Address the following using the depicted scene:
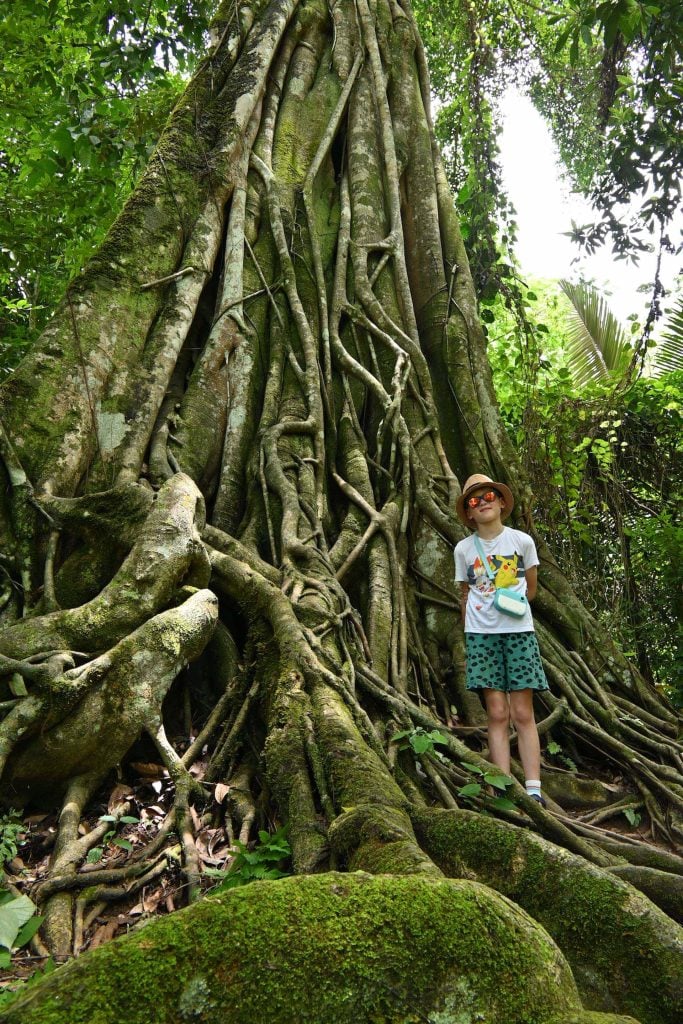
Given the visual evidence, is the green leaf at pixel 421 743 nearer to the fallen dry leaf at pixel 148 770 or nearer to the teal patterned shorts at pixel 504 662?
the teal patterned shorts at pixel 504 662

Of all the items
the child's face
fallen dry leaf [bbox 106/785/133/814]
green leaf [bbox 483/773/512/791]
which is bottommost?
green leaf [bbox 483/773/512/791]

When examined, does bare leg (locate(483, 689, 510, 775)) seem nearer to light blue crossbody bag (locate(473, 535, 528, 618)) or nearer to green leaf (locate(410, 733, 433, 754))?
light blue crossbody bag (locate(473, 535, 528, 618))

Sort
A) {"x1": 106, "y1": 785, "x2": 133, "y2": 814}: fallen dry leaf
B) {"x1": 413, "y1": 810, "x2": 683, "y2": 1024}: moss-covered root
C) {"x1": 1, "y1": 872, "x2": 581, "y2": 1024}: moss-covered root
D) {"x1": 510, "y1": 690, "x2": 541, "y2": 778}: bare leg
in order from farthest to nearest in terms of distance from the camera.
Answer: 1. {"x1": 510, "y1": 690, "x2": 541, "y2": 778}: bare leg
2. {"x1": 106, "y1": 785, "x2": 133, "y2": 814}: fallen dry leaf
3. {"x1": 413, "y1": 810, "x2": 683, "y2": 1024}: moss-covered root
4. {"x1": 1, "y1": 872, "x2": 581, "y2": 1024}: moss-covered root

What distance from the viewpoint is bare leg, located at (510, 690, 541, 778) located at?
3195 millimetres

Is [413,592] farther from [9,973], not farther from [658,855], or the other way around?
[9,973]

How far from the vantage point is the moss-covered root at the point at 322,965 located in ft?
3.95

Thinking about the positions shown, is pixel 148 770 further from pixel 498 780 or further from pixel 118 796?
pixel 498 780

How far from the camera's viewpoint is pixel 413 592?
4.12m

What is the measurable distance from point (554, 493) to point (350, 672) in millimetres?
3221

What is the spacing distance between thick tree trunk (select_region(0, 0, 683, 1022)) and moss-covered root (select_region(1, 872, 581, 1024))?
0.90ft

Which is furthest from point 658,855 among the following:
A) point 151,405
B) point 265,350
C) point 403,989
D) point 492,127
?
point 492,127

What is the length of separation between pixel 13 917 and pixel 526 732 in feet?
6.66

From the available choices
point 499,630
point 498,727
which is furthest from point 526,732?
point 499,630

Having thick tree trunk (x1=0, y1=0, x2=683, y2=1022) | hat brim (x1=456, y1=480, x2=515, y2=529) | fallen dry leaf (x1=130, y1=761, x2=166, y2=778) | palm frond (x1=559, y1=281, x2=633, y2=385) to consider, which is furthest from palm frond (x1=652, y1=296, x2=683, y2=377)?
fallen dry leaf (x1=130, y1=761, x2=166, y2=778)
